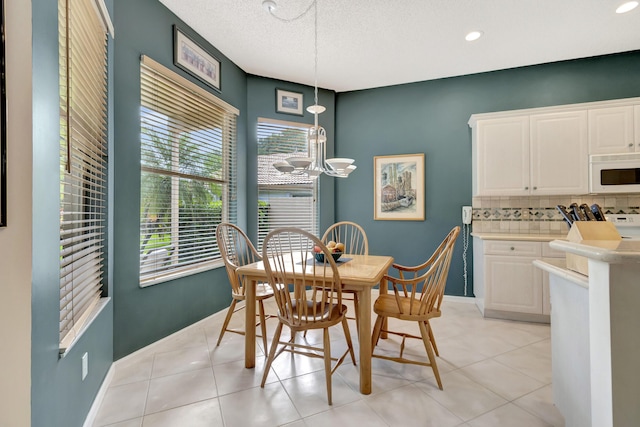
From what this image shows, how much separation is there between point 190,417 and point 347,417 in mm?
875

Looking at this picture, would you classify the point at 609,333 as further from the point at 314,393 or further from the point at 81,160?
the point at 81,160

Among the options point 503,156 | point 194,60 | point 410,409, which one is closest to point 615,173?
point 503,156

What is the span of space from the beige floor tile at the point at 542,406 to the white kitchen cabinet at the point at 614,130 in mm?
2575

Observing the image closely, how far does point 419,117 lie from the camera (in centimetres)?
400

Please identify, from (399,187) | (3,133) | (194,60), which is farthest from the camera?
(399,187)

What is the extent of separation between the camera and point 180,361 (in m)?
2.27

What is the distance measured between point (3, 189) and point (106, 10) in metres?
1.70

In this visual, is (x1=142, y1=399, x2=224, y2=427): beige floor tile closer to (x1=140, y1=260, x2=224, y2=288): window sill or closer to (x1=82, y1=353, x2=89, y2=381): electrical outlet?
(x1=82, y1=353, x2=89, y2=381): electrical outlet

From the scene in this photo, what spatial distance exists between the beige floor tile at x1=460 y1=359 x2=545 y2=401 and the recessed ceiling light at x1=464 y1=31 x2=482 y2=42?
297 cm

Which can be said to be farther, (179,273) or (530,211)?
(530,211)

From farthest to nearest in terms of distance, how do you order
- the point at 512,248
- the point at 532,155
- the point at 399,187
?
the point at 399,187
the point at 532,155
the point at 512,248

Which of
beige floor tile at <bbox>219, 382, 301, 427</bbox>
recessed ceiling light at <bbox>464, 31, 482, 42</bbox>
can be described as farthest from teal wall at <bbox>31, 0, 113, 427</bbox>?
recessed ceiling light at <bbox>464, 31, 482, 42</bbox>

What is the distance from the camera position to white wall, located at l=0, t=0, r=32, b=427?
877mm

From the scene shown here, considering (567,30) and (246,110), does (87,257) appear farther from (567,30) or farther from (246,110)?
(567,30)
